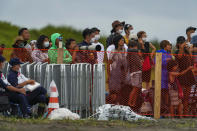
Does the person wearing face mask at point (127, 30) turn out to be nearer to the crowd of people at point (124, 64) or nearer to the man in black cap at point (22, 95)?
the crowd of people at point (124, 64)

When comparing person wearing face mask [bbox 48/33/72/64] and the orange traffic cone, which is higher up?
person wearing face mask [bbox 48/33/72/64]

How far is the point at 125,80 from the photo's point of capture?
1326 centimetres

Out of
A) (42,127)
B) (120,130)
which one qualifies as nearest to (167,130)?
(120,130)

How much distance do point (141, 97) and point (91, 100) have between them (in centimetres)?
148

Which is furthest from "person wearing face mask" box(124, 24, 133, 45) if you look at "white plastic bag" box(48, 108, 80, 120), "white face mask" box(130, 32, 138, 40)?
"white plastic bag" box(48, 108, 80, 120)

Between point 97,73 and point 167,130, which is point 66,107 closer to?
point 97,73

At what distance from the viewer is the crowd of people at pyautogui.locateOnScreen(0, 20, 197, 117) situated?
13070 mm

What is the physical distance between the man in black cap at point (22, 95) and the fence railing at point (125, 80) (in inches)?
23.0

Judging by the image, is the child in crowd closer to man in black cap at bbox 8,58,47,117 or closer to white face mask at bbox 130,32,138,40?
white face mask at bbox 130,32,138,40

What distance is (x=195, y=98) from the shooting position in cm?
1432

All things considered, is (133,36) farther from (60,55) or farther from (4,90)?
(4,90)

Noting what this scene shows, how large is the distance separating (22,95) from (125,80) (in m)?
2.68

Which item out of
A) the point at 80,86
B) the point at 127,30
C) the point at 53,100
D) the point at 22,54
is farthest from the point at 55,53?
the point at 127,30

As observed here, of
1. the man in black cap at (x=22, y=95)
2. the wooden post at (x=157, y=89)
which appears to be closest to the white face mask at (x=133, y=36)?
the wooden post at (x=157, y=89)
